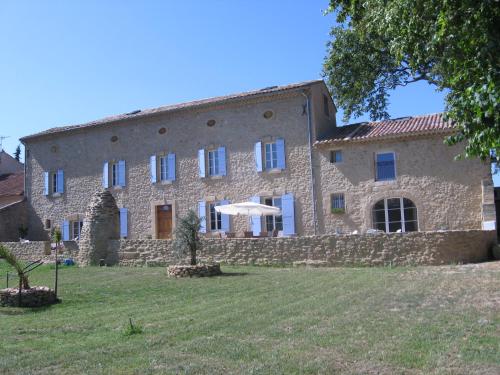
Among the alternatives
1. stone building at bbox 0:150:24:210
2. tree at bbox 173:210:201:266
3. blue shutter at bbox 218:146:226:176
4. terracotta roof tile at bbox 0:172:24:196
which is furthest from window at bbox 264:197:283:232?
terracotta roof tile at bbox 0:172:24:196

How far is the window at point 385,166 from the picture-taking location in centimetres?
1909

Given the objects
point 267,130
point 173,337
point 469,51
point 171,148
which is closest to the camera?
point 469,51

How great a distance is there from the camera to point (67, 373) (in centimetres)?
504

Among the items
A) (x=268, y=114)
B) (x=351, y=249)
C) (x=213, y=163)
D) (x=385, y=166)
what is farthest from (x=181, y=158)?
(x=351, y=249)

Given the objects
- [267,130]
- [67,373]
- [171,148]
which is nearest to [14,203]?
A: [171,148]

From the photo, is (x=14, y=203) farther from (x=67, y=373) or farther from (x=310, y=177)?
(x=67, y=373)

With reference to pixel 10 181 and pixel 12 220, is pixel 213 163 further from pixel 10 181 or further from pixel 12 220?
pixel 10 181

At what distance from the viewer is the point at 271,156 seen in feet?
69.3

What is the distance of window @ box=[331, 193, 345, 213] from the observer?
19633mm

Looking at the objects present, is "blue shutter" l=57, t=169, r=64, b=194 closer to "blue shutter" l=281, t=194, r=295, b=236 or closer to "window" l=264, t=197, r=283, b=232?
"window" l=264, t=197, r=283, b=232

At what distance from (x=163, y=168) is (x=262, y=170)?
5040 millimetres

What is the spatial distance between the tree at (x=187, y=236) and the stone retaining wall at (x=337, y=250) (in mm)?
2055

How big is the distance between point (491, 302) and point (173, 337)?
4.96m

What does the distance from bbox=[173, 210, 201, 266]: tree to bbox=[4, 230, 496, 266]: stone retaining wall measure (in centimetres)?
206
